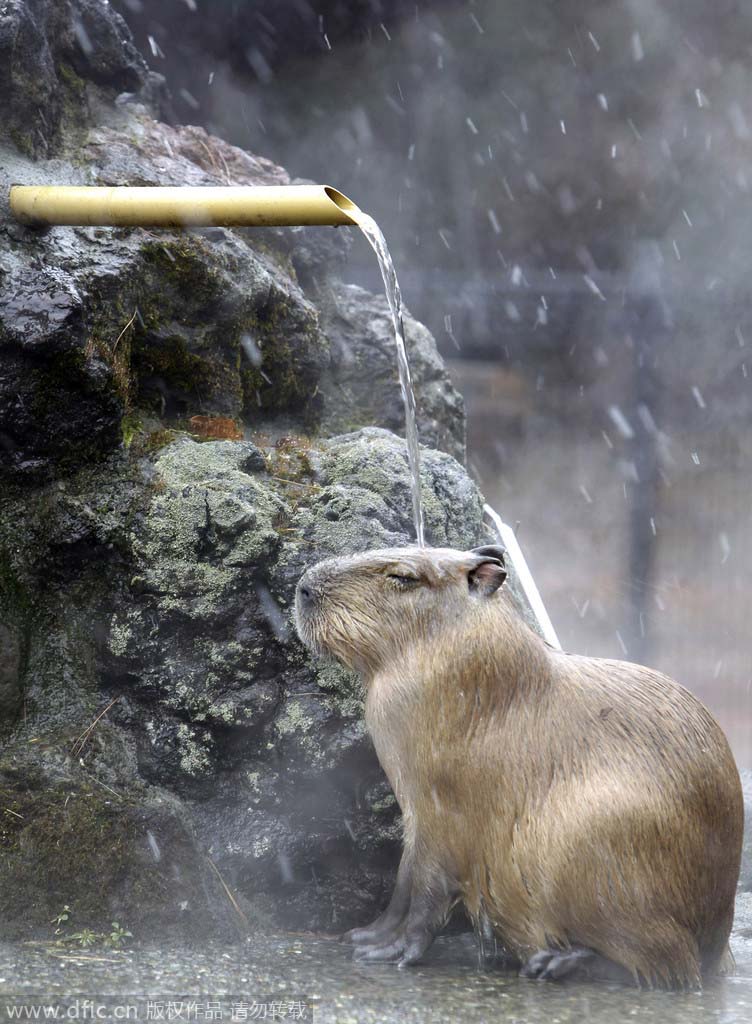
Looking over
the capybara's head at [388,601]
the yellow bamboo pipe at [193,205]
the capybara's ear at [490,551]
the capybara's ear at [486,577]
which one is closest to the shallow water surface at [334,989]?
the capybara's head at [388,601]

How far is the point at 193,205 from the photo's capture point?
2.98 meters

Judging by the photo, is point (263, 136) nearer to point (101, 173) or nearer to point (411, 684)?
point (101, 173)

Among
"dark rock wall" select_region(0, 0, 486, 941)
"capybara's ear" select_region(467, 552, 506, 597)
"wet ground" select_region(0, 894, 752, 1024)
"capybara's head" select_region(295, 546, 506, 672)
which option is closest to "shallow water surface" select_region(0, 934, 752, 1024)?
"wet ground" select_region(0, 894, 752, 1024)

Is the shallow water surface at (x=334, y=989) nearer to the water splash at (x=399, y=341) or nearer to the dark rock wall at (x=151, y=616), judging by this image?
the dark rock wall at (x=151, y=616)

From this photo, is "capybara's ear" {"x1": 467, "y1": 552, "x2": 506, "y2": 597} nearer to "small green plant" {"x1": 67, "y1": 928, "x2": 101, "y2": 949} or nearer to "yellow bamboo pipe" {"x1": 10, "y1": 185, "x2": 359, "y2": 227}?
"yellow bamboo pipe" {"x1": 10, "y1": 185, "x2": 359, "y2": 227}

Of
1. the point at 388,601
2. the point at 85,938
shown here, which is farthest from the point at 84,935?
the point at 388,601

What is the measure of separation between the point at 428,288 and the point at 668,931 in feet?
23.1

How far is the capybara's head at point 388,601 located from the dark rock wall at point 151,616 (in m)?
0.39

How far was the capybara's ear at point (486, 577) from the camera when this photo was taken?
2.84 metres

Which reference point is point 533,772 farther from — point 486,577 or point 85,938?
point 85,938

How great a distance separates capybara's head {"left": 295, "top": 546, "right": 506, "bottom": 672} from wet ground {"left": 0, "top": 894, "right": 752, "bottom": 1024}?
819mm

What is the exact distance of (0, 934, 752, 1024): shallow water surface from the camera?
228 centimetres

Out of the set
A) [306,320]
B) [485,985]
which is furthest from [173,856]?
[306,320]

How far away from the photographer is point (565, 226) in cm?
905
